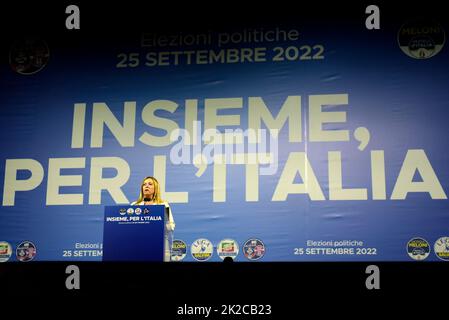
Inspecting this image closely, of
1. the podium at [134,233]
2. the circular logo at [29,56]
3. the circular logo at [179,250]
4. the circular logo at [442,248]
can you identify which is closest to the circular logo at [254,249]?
the circular logo at [179,250]

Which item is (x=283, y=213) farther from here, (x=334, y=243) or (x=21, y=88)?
(x=21, y=88)

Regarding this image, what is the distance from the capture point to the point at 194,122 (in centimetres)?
690

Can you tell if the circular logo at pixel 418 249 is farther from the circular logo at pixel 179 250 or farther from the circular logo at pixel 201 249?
the circular logo at pixel 179 250

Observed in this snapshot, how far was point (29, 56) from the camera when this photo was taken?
24.0ft

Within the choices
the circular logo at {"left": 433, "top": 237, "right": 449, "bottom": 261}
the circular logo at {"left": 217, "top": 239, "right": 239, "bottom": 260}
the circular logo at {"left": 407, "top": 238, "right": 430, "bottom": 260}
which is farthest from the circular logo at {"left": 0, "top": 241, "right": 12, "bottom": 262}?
the circular logo at {"left": 433, "top": 237, "right": 449, "bottom": 261}

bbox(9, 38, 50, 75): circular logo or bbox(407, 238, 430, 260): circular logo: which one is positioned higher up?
bbox(9, 38, 50, 75): circular logo

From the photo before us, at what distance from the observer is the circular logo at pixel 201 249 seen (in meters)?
6.55

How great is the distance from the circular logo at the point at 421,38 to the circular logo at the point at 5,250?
459 cm

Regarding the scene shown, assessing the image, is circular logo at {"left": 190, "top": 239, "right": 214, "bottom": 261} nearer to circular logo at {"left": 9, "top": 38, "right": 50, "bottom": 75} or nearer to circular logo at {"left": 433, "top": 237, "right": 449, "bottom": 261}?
circular logo at {"left": 433, "top": 237, "right": 449, "bottom": 261}

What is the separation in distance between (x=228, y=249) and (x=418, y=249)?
1.85 metres

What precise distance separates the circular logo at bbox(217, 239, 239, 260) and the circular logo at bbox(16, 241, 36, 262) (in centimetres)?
195

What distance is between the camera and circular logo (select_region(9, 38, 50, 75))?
7.30m

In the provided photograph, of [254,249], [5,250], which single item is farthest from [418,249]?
[5,250]

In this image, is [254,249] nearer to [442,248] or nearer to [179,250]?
[179,250]
